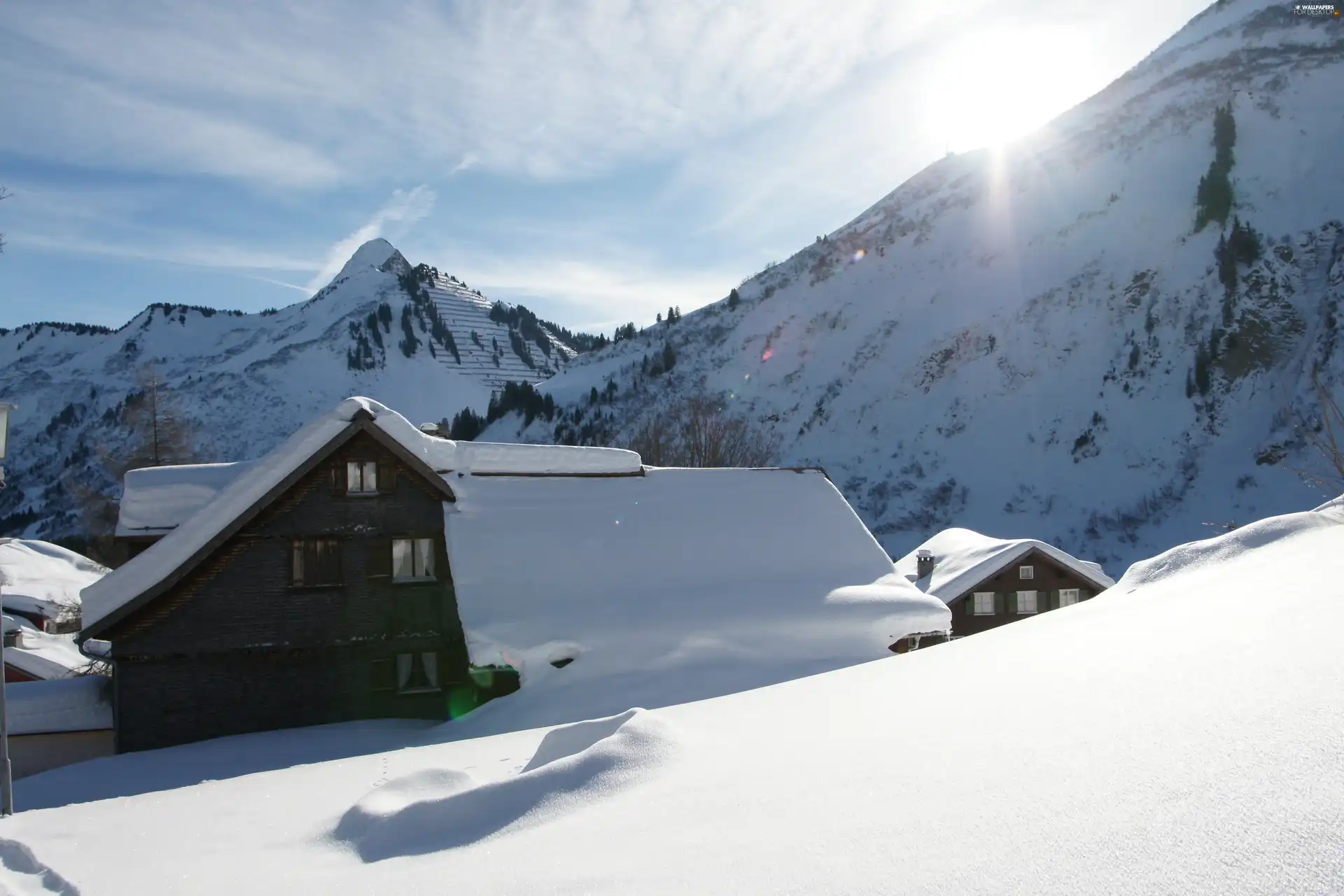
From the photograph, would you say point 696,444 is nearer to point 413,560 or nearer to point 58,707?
point 413,560

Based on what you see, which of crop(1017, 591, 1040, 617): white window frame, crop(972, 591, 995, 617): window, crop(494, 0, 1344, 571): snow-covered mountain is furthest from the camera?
crop(494, 0, 1344, 571): snow-covered mountain

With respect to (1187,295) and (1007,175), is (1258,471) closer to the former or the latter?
(1187,295)

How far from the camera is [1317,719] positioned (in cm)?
435

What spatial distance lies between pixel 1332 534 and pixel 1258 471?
5672cm

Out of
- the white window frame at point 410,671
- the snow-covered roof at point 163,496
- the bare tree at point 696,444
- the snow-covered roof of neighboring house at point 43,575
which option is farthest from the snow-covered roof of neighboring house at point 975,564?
the snow-covered roof of neighboring house at point 43,575

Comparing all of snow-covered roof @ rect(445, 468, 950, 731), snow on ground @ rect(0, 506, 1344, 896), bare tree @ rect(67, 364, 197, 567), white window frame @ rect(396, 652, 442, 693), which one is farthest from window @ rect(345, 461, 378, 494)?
bare tree @ rect(67, 364, 197, 567)

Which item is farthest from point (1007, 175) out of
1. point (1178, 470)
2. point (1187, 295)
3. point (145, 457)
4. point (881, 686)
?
point (881, 686)

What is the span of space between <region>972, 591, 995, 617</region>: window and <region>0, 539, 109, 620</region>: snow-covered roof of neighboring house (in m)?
42.8

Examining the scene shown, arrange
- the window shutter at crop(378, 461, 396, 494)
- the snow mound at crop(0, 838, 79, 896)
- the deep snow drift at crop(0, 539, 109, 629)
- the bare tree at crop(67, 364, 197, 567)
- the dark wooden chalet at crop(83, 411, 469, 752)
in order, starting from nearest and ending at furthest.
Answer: the snow mound at crop(0, 838, 79, 896), the dark wooden chalet at crop(83, 411, 469, 752), the window shutter at crop(378, 461, 396, 494), the bare tree at crop(67, 364, 197, 567), the deep snow drift at crop(0, 539, 109, 629)

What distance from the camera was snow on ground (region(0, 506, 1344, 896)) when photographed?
147 inches

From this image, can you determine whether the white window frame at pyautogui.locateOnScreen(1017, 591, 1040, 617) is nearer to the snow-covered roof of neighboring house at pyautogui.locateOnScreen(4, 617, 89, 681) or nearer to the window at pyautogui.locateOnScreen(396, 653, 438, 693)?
the window at pyautogui.locateOnScreen(396, 653, 438, 693)

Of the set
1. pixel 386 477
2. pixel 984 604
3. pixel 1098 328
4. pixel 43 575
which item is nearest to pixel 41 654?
pixel 43 575

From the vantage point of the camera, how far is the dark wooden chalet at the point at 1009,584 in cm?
3534

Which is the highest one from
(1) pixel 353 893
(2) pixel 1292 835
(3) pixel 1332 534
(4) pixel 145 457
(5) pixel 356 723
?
(4) pixel 145 457
